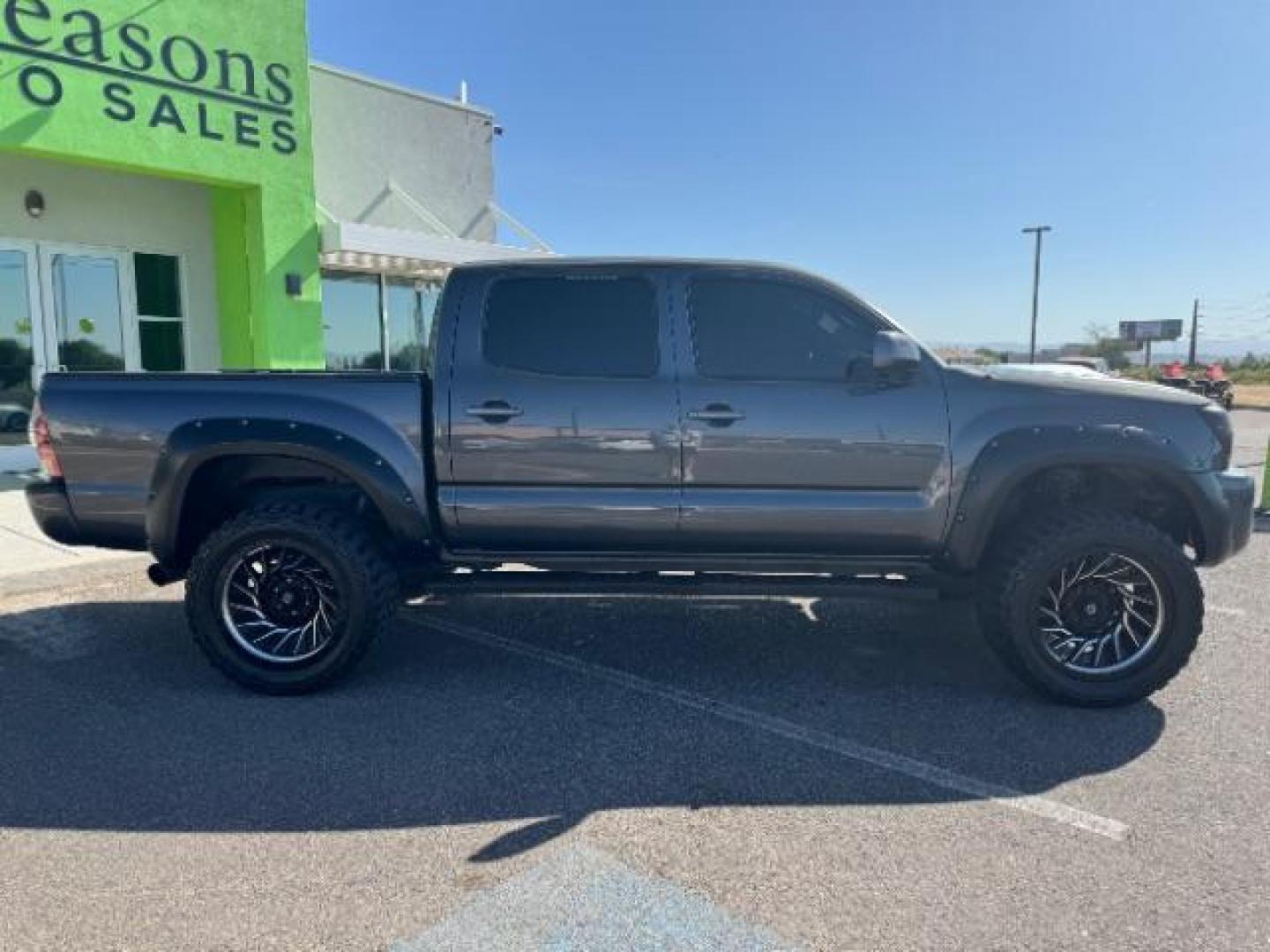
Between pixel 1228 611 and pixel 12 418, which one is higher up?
pixel 12 418

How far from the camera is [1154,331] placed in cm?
6153

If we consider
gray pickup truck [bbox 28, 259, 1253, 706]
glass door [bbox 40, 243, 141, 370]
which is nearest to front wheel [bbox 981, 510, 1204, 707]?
gray pickup truck [bbox 28, 259, 1253, 706]

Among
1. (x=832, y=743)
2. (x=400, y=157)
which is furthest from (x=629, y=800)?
(x=400, y=157)

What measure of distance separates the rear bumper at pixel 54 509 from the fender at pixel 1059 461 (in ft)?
13.9

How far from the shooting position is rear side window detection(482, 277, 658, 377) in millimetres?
4113

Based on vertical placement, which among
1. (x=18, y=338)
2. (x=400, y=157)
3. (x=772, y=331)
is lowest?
(x=772, y=331)

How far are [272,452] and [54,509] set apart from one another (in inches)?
45.9

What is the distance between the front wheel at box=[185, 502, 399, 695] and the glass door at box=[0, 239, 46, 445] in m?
8.39

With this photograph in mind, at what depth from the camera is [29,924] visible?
8.00 feet

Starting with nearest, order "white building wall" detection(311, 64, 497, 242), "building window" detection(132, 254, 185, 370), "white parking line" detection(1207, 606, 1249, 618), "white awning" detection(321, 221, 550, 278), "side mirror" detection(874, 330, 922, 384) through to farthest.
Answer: "side mirror" detection(874, 330, 922, 384), "white parking line" detection(1207, 606, 1249, 618), "building window" detection(132, 254, 185, 370), "white awning" detection(321, 221, 550, 278), "white building wall" detection(311, 64, 497, 242)

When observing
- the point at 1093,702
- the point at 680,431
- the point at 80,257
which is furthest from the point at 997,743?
the point at 80,257

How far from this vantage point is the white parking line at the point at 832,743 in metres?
3.03

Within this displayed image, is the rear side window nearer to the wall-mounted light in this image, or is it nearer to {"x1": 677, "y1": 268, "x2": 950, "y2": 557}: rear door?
{"x1": 677, "y1": 268, "x2": 950, "y2": 557}: rear door

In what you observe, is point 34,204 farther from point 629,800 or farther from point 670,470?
point 629,800
